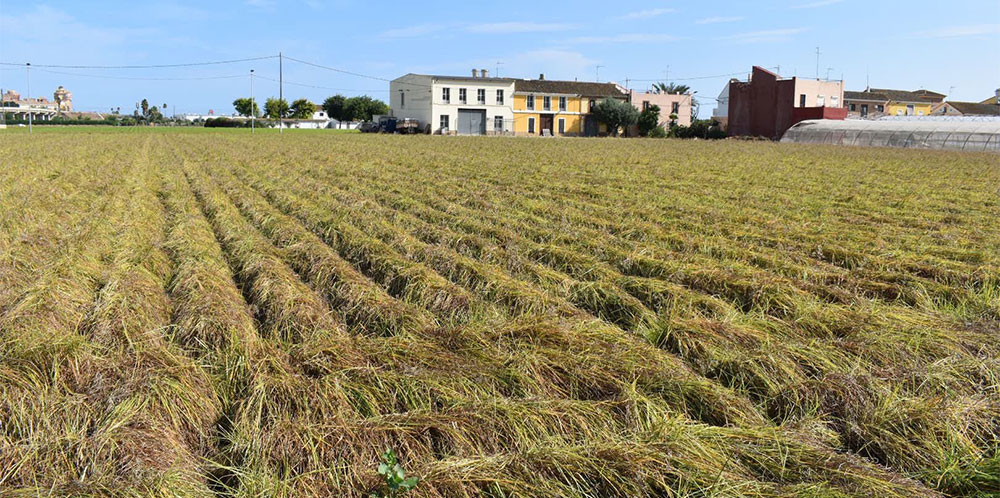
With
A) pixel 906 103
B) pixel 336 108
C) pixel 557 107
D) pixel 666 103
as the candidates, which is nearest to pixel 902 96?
pixel 906 103

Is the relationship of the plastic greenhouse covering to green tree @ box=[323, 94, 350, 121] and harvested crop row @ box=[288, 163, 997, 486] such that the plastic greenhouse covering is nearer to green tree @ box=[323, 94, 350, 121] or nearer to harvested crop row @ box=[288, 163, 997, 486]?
harvested crop row @ box=[288, 163, 997, 486]

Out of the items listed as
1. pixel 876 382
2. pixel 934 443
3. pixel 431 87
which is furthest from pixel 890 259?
pixel 431 87

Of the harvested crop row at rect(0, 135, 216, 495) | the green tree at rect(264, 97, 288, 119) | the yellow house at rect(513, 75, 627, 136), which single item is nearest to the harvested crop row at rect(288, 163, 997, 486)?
the harvested crop row at rect(0, 135, 216, 495)

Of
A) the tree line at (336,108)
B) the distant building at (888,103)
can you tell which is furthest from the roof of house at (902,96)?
the tree line at (336,108)

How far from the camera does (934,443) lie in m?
3.78

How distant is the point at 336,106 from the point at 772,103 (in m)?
75.2

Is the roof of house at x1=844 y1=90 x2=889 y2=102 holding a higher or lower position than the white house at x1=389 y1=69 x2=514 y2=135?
higher

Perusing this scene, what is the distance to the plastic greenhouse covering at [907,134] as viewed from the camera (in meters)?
39.7

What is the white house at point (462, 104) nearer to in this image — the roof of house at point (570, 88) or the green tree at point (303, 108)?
the roof of house at point (570, 88)

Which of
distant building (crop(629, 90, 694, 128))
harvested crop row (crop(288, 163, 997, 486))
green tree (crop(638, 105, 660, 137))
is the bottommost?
harvested crop row (crop(288, 163, 997, 486))

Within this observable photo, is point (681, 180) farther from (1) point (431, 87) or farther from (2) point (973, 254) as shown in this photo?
(1) point (431, 87)

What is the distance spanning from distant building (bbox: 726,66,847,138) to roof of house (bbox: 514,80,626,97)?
541 inches

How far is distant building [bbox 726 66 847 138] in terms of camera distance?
2386 inches

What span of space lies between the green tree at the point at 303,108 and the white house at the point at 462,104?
172ft
